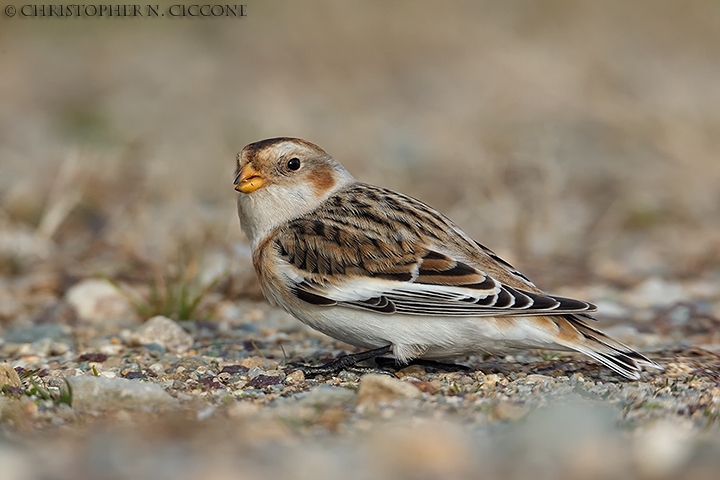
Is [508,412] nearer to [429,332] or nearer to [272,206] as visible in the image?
[429,332]

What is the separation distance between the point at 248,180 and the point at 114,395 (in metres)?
1.47

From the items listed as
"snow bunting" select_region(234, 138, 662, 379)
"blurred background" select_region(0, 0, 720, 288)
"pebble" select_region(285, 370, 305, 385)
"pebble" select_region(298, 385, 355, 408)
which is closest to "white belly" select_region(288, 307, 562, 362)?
"snow bunting" select_region(234, 138, 662, 379)

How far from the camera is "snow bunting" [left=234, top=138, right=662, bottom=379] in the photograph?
13.0 feet

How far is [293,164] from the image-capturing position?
4770mm

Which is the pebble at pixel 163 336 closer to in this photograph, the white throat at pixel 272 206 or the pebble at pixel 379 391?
the white throat at pixel 272 206

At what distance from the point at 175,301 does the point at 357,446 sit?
2510 mm

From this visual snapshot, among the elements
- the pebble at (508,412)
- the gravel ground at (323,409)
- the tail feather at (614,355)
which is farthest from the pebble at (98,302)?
the pebble at (508,412)

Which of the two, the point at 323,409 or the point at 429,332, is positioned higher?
the point at 429,332

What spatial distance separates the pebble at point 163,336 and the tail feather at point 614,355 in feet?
5.77

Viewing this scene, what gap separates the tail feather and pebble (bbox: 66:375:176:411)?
5.07 feet

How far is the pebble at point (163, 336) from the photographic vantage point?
472 centimetres

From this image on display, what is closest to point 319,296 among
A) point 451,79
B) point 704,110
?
point 704,110

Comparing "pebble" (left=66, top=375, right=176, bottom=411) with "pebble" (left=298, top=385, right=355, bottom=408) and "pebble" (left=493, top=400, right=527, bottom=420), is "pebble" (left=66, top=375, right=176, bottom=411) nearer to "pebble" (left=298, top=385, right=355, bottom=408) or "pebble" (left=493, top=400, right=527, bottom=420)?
"pebble" (left=298, top=385, right=355, bottom=408)

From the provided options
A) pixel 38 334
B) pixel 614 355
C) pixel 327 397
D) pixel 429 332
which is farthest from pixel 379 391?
pixel 38 334
